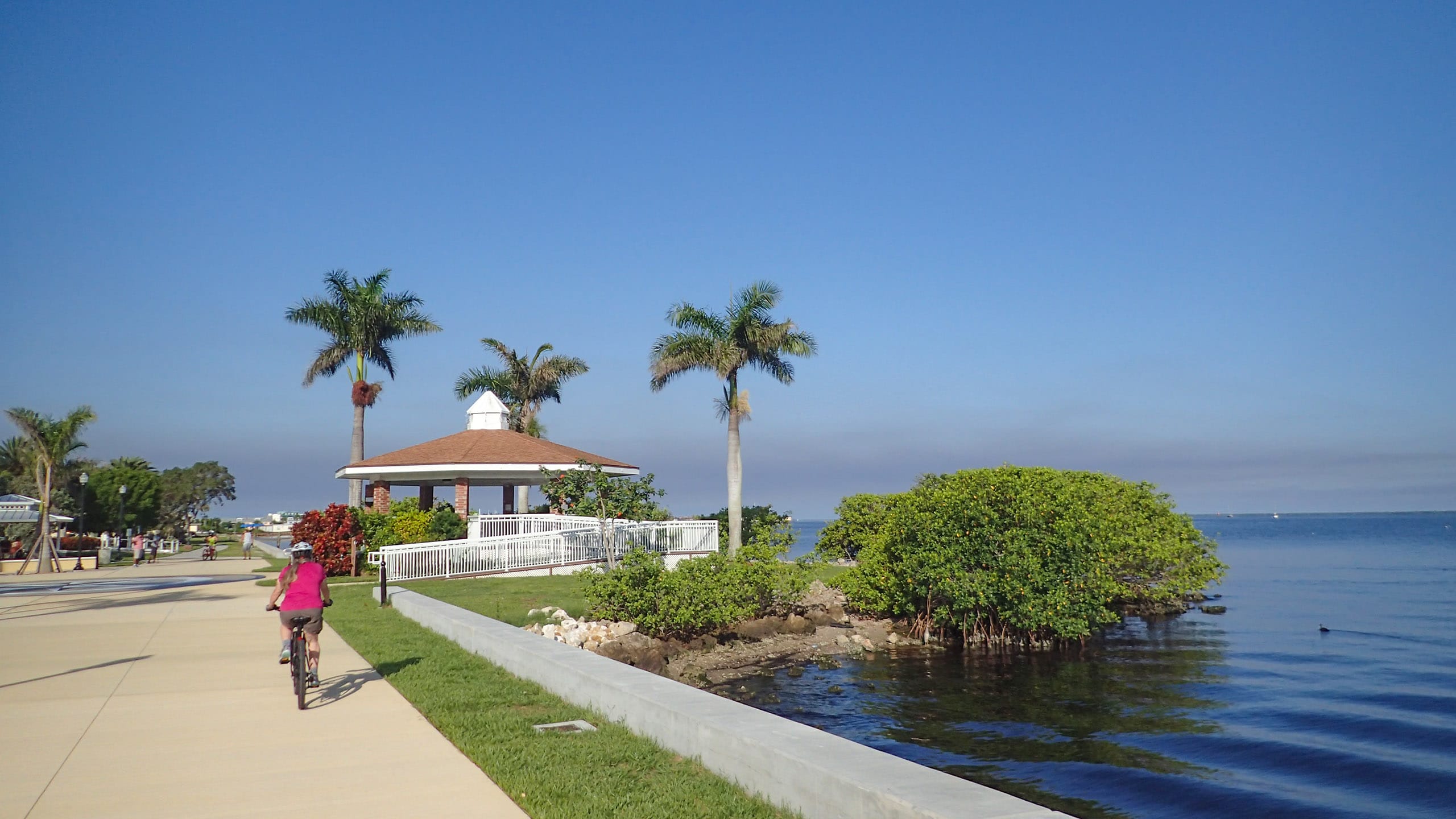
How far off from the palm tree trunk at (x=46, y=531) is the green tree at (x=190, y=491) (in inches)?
2266

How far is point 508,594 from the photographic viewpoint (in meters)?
20.5

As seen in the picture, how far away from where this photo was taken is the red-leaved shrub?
2736 centimetres

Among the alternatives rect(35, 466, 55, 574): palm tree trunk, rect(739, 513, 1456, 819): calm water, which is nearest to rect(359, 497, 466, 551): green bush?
rect(35, 466, 55, 574): palm tree trunk

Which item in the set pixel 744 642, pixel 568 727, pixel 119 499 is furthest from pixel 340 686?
pixel 119 499

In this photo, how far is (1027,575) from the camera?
1816 centimetres

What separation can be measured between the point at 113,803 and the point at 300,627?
11.2 ft

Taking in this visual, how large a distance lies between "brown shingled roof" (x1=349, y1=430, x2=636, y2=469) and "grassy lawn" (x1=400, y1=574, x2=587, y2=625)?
6492 mm

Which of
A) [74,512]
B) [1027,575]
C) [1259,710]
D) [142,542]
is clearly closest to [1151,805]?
[1259,710]

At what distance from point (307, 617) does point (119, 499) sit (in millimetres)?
66095

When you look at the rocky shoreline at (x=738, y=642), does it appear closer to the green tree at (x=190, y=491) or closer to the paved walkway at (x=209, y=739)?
the paved walkway at (x=209, y=739)

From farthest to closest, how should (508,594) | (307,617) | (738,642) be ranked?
(508,594) < (738,642) < (307,617)

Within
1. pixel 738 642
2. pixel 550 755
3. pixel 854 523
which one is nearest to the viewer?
pixel 550 755

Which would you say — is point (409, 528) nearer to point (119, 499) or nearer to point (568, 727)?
point (568, 727)

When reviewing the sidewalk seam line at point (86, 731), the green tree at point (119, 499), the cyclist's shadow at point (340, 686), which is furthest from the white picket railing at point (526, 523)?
the green tree at point (119, 499)
